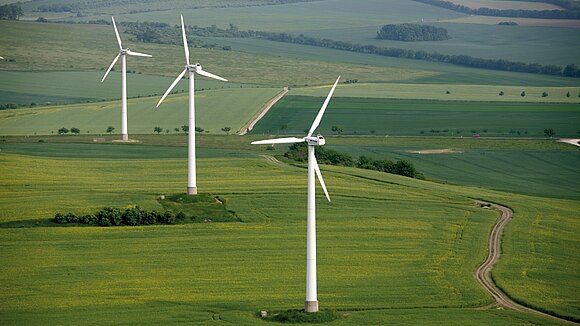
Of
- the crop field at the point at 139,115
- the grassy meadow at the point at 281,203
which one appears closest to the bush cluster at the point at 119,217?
the grassy meadow at the point at 281,203

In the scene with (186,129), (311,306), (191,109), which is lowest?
(311,306)

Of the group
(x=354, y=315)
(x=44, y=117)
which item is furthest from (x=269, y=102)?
(x=354, y=315)

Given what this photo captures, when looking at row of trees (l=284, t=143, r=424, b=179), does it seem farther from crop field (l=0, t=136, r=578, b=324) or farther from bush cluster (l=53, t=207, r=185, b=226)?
bush cluster (l=53, t=207, r=185, b=226)

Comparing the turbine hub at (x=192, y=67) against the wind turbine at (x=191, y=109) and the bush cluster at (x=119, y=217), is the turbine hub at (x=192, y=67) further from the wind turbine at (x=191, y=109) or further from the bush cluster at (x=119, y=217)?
A: the bush cluster at (x=119, y=217)

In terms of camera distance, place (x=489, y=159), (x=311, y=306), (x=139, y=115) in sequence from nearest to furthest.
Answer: (x=311, y=306) < (x=489, y=159) < (x=139, y=115)

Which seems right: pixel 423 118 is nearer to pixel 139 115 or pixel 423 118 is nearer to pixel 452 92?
pixel 452 92

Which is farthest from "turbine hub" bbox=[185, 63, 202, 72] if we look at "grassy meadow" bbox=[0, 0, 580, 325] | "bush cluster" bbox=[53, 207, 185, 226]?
"bush cluster" bbox=[53, 207, 185, 226]

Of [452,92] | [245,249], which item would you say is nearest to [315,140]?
[245,249]
